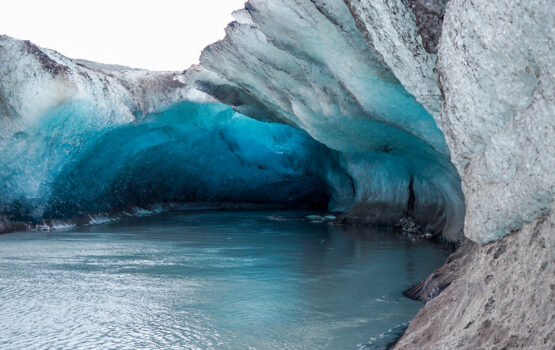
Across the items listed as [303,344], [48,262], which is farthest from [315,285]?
[48,262]

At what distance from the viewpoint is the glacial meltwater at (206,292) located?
9.53 feet

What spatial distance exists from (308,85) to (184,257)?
8.64ft

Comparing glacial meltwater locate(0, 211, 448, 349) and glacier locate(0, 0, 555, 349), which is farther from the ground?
glacier locate(0, 0, 555, 349)

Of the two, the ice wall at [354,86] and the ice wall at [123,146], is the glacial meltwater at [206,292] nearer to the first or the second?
the ice wall at [354,86]

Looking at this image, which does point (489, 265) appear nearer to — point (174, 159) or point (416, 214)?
point (416, 214)

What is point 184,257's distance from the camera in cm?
584

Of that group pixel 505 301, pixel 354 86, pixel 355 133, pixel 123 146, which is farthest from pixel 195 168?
pixel 505 301

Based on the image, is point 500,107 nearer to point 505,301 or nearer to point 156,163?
point 505,301

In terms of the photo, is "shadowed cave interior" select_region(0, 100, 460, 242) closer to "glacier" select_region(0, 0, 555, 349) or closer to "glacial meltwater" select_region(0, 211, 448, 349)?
"glacier" select_region(0, 0, 555, 349)

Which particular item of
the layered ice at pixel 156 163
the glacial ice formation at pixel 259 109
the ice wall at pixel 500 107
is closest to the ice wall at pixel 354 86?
the glacial ice formation at pixel 259 109

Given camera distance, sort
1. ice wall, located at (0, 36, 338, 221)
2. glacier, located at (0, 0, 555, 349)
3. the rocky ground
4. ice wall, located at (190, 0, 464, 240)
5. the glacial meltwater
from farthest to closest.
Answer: ice wall, located at (0, 36, 338, 221), ice wall, located at (190, 0, 464, 240), the glacial meltwater, glacier, located at (0, 0, 555, 349), the rocky ground

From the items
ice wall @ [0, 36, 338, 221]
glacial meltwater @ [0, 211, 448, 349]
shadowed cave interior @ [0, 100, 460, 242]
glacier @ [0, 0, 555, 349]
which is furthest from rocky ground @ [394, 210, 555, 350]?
ice wall @ [0, 36, 338, 221]

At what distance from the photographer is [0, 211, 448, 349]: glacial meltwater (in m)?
2.90

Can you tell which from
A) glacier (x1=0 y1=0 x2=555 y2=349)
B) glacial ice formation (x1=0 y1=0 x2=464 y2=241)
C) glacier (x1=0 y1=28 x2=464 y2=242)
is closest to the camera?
glacier (x1=0 y1=0 x2=555 y2=349)
